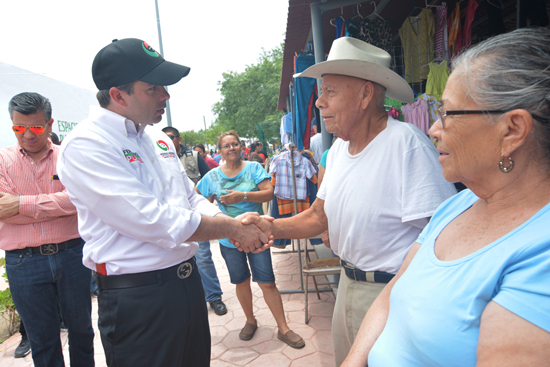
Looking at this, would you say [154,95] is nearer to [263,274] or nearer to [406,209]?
[406,209]

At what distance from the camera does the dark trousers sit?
1.84m

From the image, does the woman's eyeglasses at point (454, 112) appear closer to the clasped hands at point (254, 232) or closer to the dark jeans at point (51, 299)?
the clasped hands at point (254, 232)

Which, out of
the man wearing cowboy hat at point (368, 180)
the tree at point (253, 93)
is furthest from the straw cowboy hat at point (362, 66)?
the tree at point (253, 93)

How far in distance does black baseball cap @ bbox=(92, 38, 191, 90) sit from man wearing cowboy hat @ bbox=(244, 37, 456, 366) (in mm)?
948

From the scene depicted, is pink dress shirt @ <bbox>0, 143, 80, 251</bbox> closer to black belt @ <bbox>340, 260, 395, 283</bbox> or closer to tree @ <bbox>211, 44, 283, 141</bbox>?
black belt @ <bbox>340, 260, 395, 283</bbox>

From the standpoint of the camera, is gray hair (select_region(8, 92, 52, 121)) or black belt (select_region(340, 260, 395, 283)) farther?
gray hair (select_region(8, 92, 52, 121))

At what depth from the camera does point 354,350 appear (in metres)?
1.41

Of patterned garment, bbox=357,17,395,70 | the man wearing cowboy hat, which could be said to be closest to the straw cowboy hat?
the man wearing cowboy hat

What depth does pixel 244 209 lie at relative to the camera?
4.05m

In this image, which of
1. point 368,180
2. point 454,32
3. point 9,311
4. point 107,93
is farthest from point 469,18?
point 9,311

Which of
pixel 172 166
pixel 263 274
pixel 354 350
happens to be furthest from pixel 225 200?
pixel 354 350

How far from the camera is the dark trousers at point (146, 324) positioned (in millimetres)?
1841

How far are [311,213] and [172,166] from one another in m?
1.00

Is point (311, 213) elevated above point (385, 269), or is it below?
above
